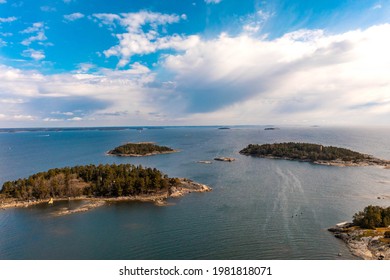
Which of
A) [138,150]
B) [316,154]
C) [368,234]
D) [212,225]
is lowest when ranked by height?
[212,225]

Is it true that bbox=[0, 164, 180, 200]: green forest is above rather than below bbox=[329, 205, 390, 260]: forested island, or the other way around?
above

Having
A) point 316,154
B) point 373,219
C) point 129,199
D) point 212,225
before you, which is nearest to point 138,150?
point 129,199

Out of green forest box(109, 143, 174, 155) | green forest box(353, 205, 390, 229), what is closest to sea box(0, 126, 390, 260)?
green forest box(353, 205, 390, 229)

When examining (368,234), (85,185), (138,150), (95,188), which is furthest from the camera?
(138,150)

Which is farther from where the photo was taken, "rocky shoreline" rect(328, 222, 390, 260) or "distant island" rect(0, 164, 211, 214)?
"distant island" rect(0, 164, 211, 214)

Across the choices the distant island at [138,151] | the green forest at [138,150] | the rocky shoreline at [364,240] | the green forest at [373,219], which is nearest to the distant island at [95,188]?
the rocky shoreline at [364,240]

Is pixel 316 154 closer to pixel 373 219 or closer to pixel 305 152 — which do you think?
pixel 305 152

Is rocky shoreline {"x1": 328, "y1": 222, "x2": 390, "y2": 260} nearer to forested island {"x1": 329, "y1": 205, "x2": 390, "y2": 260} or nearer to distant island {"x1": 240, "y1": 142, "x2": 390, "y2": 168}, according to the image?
forested island {"x1": 329, "y1": 205, "x2": 390, "y2": 260}

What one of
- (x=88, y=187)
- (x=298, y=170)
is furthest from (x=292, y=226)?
(x=298, y=170)
